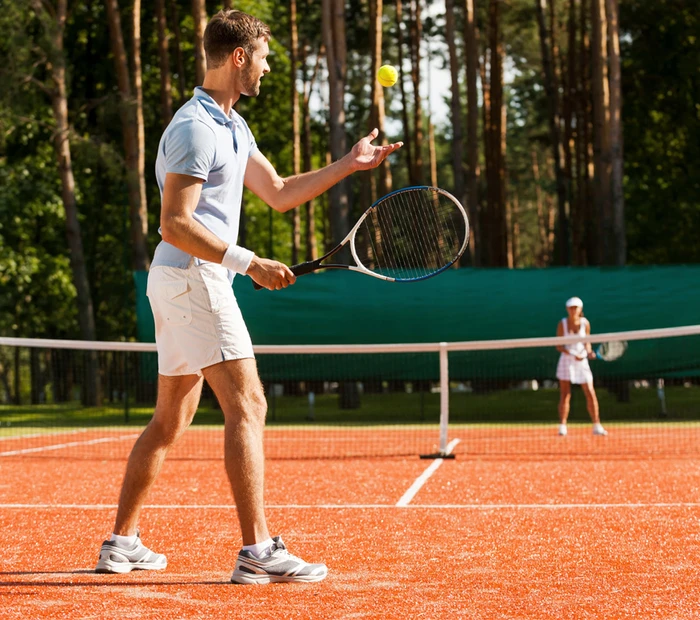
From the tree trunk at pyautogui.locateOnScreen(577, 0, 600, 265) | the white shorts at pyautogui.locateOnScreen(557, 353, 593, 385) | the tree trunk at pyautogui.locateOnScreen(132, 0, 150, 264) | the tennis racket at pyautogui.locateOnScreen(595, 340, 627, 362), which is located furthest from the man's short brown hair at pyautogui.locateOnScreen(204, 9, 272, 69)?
the tree trunk at pyautogui.locateOnScreen(577, 0, 600, 265)

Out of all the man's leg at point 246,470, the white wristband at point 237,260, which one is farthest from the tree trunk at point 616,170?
the white wristband at point 237,260

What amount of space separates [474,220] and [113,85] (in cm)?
1008

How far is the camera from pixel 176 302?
4434 mm

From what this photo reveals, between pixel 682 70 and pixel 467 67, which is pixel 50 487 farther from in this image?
pixel 682 70

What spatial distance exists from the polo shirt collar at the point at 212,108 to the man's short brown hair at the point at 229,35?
147mm

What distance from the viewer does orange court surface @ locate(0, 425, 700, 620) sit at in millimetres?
4090

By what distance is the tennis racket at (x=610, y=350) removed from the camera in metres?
16.2

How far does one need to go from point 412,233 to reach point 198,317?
76.1 inches

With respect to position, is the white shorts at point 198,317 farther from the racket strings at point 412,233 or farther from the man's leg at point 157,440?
the racket strings at point 412,233

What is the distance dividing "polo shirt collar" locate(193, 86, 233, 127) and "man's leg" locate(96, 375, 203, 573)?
101cm

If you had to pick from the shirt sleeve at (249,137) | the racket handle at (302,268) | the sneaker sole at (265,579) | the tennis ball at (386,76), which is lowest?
the sneaker sole at (265,579)

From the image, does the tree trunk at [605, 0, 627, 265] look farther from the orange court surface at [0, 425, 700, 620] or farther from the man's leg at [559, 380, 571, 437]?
the orange court surface at [0, 425, 700, 620]

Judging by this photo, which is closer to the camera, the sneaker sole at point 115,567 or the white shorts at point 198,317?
the white shorts at point 198,317

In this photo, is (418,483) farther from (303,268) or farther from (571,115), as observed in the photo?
(571,115)
